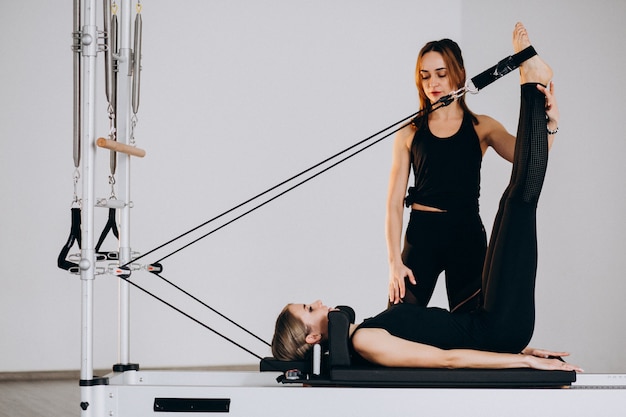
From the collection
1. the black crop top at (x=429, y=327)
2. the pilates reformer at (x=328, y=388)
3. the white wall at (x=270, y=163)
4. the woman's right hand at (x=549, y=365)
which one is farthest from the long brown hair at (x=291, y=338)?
the white wall at (x=270, y=163)

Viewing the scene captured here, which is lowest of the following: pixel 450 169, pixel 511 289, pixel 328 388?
pixel 328 388

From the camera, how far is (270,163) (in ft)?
18.0

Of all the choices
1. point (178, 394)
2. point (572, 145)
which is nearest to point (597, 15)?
point (572, 145)

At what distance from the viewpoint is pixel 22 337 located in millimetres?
5043

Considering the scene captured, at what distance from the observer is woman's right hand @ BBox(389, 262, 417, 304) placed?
317 cm

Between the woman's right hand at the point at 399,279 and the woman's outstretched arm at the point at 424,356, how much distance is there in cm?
70

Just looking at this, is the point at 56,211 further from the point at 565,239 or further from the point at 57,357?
the point at 565,239

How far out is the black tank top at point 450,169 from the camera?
10.8 feet

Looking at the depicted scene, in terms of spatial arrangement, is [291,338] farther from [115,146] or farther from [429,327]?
[115,146]

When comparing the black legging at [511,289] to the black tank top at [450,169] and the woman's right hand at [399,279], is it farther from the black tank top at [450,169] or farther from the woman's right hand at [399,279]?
the black tank top at [450,169]

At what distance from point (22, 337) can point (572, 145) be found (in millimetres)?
4030

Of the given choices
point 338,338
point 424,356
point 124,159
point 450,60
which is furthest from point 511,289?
point 124,159

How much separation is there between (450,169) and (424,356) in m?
1.09

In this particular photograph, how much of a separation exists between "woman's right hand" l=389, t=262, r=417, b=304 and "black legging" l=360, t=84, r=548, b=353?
0.58 metres
